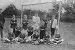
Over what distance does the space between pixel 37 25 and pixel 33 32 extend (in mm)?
516

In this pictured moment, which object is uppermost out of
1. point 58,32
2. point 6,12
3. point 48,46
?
point 6,12

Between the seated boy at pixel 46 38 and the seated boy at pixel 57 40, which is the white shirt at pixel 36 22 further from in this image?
the seated boy at pixel 57 40

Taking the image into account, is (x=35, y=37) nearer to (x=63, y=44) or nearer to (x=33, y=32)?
(x=33, y=32)

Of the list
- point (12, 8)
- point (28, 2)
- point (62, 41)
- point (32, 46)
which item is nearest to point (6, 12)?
point (12, 8)

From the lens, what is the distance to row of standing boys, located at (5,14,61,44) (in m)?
10.9

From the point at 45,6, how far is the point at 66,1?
1636mm

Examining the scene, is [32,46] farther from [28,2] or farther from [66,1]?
[66,1]

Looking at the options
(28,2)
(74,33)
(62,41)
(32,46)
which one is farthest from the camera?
(28,2)

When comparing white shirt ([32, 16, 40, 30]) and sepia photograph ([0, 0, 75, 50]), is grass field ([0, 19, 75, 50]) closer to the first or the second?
sepia photograph ([0, 0, 75, 50])

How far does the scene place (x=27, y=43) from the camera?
1088 centimetres

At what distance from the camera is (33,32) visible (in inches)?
432

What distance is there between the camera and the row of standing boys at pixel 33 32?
35.7 ft

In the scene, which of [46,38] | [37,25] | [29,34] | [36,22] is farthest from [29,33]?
[46,38]

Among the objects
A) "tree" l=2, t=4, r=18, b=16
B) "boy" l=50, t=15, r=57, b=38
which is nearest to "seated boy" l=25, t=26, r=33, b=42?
"boy" l=50, t=15, r=57, b=38
